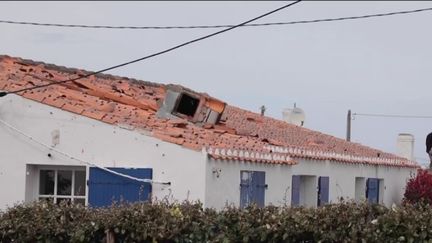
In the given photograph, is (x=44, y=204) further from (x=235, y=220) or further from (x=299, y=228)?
(x=299, y=228)

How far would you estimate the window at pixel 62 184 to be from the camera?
13.4 meters

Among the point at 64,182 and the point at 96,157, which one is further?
the point at 64,182

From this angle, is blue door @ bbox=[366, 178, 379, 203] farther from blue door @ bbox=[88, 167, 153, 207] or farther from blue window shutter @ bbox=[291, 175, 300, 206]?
blue door @ bbox=[88, 167, 153, 207]

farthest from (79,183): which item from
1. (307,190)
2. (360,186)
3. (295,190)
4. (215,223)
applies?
(360,186)

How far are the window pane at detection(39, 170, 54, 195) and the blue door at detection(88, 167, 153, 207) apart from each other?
110cm

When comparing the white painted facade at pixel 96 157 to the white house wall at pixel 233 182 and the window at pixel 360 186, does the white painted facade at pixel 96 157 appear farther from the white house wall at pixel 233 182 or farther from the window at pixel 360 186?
the window at pixel 360 186

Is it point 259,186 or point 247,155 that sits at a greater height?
point 247,155

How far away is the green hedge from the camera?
8875mm

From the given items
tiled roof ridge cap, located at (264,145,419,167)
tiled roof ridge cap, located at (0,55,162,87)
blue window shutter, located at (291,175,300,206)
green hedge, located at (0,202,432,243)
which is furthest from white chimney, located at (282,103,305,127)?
green hedge, located at (0,202,432,243)

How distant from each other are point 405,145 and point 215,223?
20277 mm

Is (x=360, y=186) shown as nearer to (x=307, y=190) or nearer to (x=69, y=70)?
(x=307, y=190)

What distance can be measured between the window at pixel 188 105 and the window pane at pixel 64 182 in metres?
2.86

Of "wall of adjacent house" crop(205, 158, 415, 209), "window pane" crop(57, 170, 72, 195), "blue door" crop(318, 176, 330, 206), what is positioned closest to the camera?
"wall of adjacent house" crop(205, 158, 415, 209)

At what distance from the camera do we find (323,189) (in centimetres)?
1775
